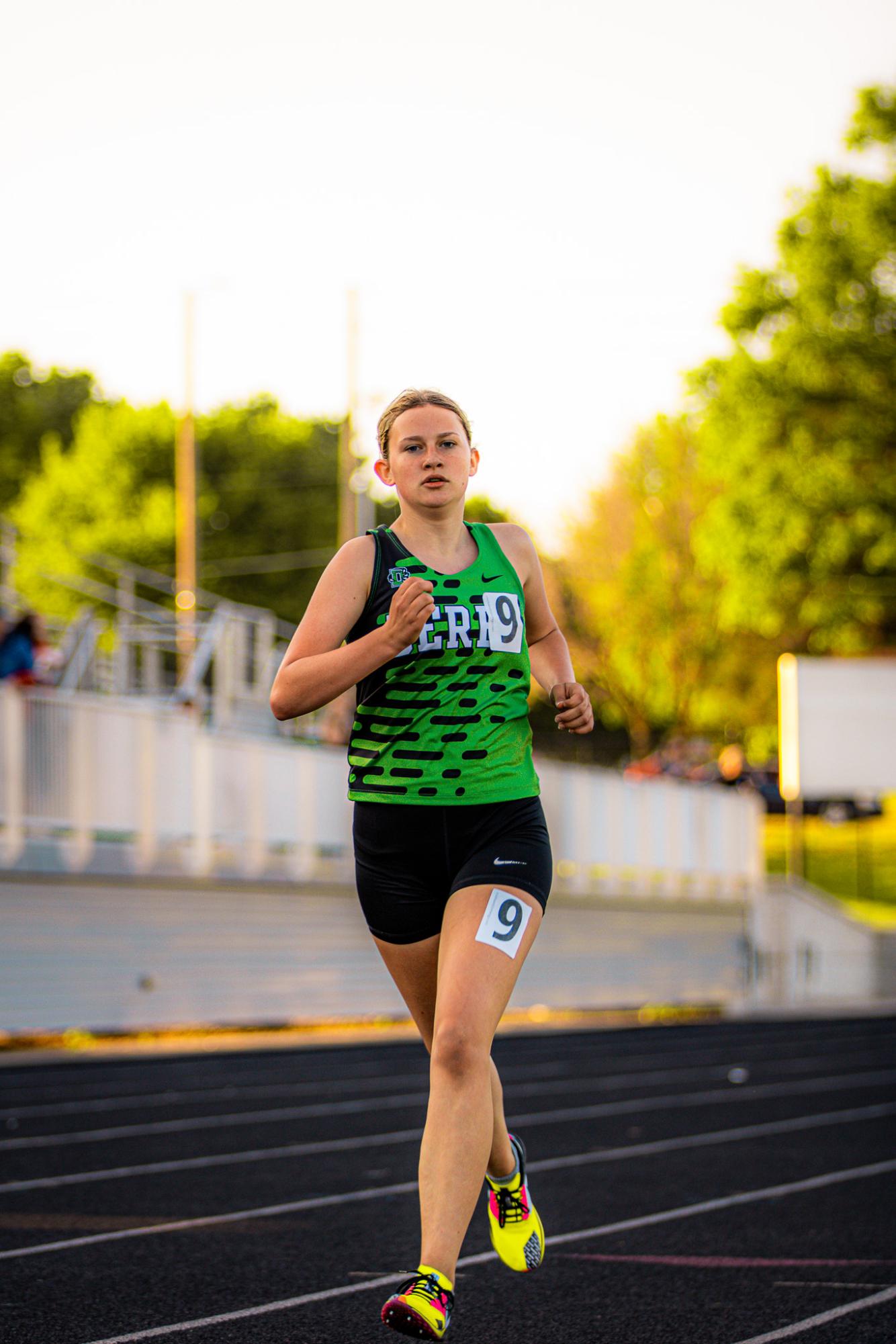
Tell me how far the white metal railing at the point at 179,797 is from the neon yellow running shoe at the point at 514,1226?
37.9 feet

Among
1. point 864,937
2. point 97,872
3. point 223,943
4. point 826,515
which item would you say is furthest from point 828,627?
point 97,872

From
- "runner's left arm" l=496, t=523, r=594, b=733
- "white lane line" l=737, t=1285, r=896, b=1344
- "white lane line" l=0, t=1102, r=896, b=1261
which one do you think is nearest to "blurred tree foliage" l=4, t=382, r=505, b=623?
"white lane line" l=0, t=1102, r=896, b=1261

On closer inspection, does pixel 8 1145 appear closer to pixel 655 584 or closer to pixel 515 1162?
pixel 515 1162

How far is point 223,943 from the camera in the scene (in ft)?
68.3

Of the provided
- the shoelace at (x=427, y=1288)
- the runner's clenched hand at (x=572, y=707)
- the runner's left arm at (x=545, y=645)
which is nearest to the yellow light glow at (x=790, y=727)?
the runner's left arm at (x=545, y=645)

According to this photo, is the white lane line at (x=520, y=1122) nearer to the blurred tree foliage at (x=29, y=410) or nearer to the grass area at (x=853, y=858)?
the grass area at (x=853, y=858)

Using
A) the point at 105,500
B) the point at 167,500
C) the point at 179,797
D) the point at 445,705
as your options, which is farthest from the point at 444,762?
the point at 105,500

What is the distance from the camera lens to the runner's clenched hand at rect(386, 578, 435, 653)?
425 centimetres

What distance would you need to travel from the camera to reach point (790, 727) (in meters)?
36.8

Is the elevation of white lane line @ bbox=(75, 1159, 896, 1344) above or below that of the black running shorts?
below

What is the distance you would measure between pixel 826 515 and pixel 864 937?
8.75m

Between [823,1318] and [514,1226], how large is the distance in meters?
1.05

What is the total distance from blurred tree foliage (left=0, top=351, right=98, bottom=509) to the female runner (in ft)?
221

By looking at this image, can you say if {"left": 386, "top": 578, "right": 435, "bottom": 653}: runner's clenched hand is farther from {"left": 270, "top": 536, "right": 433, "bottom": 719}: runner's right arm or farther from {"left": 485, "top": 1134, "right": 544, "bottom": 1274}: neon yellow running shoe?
{"left": 485, "top": 1134, "right": 544, "bottom": 1274}: neon yellow running shoe
